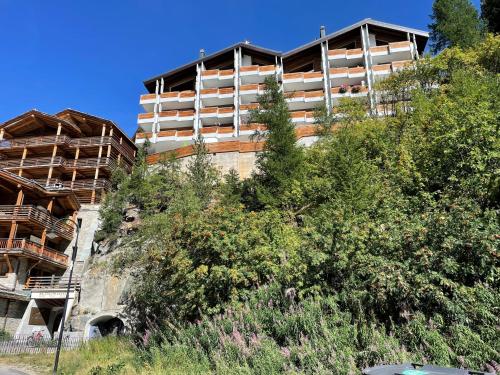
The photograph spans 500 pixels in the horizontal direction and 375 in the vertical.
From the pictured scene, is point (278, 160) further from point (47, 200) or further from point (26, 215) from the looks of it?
point (47, 200)

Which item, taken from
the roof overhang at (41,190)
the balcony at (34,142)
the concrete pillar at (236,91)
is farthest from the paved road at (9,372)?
the concrete pillar at (236,91)

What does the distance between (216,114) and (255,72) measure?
6620mm

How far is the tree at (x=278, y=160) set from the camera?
20.1 meters

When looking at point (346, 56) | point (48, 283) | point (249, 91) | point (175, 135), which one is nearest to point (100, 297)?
point (48, 283)

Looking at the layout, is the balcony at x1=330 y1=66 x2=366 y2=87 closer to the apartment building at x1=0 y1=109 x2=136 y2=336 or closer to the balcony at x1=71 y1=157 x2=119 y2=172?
the apartment building at x1=0 y1=109 x2=136 y2=336

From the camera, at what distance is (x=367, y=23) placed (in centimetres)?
4288

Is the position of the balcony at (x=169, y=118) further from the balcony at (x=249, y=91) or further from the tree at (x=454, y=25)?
the tree at (x=454, y=25)

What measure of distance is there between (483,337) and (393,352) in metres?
1.41

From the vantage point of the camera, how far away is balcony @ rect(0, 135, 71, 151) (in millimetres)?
38312

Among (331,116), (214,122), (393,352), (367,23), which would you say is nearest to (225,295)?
(393,352)

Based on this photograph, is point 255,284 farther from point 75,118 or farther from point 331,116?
point 75,118

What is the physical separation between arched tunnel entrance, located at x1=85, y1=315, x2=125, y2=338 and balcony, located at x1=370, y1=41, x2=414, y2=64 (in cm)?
3559

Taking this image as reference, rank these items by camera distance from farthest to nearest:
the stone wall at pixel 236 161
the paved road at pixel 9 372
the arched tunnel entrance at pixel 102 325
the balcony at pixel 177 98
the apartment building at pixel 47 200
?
the balcony at pixel 177 98
the stone wall at pixel 236 161
the apartment building at pixel 47 200
the arched tunnel entrance at pixel 102 325
the paved road at pixel 9 372

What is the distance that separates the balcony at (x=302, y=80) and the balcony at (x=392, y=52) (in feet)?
20.4
